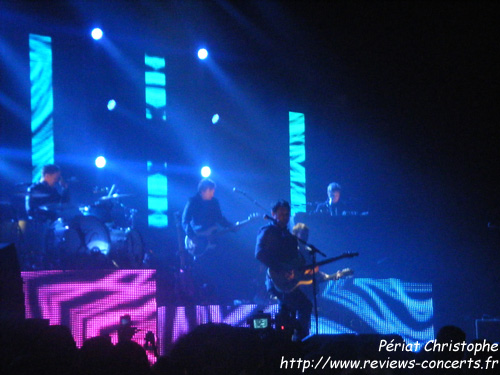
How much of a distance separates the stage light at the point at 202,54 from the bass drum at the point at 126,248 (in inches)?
158

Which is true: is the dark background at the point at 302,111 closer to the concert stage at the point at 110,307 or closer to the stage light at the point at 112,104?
the stage light at the point at 112,104

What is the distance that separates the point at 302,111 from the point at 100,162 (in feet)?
14.8

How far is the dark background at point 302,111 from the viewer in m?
9.38

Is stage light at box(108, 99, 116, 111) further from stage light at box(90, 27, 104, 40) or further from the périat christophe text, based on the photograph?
the périat christophe text

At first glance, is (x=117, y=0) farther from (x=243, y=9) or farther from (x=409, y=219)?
(x=409, y=219)

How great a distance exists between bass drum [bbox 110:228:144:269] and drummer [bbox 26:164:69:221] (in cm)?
105

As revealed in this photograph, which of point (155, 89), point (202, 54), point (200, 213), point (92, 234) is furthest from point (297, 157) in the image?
point (92, 234)

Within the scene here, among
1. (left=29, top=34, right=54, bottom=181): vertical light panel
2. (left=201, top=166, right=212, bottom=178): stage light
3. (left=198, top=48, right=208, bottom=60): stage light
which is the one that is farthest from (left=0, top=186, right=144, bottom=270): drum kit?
(left=198, top=48, right=208, bottom=60): stage light

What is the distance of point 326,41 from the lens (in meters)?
10.9

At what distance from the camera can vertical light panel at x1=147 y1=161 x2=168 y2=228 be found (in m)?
11.2

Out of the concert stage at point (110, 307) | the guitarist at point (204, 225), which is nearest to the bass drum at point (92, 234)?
the guitarist at point (204, 225)

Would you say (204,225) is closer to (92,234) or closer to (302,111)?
(92,234)

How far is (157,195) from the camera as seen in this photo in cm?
1127

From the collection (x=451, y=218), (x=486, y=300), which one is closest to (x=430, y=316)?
(x=486, y=300)
